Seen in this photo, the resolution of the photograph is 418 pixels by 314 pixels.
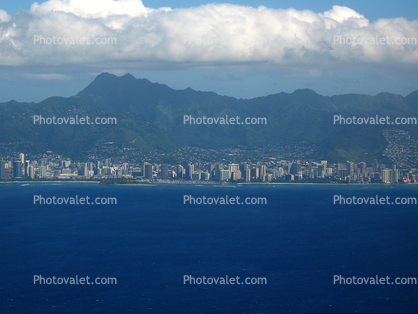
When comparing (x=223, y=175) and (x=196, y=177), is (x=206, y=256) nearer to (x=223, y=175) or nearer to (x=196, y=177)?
(x=223, y=175)

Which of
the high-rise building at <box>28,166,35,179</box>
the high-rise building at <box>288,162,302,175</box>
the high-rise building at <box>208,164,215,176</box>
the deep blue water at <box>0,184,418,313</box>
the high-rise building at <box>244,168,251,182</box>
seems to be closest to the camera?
the deep blue water at <box>0,184,418,313</box>

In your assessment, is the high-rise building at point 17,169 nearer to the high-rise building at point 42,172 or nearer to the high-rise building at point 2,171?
the high-rise building at point 2,171

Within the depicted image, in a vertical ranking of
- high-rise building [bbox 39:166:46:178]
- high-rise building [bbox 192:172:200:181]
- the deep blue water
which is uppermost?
high-rise building [bbox 39:166:46:178]

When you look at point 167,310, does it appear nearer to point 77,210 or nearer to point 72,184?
point 77,210

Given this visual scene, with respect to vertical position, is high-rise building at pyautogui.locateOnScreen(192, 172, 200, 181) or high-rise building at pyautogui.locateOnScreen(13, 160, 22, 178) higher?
high-rise building at pyautogui.locateOnScreen(13, 160, 22, 178)

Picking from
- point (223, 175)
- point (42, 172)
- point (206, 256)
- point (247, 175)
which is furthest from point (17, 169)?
point (206, 256)

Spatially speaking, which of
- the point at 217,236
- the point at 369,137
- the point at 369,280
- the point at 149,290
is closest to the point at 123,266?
the point at 149,290

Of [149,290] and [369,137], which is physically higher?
[369,137]

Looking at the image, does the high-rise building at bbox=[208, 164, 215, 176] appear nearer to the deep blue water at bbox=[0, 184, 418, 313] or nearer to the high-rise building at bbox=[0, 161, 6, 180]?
the high-rise building at bbox=[0, 161, 6, 180]

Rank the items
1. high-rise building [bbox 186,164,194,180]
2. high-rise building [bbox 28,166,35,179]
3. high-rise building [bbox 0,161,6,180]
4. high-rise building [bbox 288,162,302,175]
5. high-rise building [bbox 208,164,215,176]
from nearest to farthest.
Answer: high-rise building [bbox 0,161,6,180]
high-rise building [bbox 186,164,194,180]
high-rise building [bbox 28,166,35,179]
high-rise building [bbox 208,164,215,176]
high-rise building [bbox 288,162,302,175]

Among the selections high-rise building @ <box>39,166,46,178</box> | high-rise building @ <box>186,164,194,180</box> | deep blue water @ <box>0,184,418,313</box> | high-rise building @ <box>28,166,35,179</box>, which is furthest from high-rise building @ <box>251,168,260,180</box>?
high-rise building @ <box>28,166,35,179</box>
